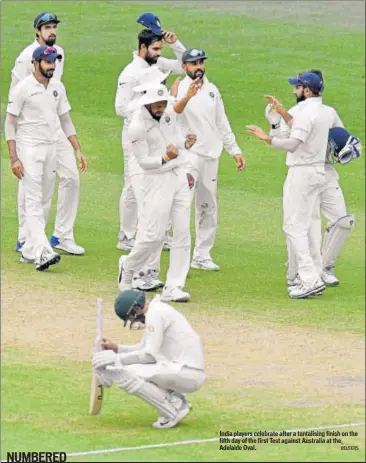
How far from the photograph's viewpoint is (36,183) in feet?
58.0

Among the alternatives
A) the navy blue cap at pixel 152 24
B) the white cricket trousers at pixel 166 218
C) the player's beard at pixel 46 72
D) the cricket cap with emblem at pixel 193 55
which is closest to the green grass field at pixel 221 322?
the white cricket trousers at pixel 166 218

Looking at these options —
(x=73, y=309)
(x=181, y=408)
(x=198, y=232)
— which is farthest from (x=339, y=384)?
(x=198, y=232)

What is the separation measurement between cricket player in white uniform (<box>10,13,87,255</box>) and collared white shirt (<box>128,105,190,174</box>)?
1905mm

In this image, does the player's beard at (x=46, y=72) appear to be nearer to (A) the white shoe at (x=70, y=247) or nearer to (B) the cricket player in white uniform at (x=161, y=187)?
(B) the cricket player in white uniform at (x=161, y=187)

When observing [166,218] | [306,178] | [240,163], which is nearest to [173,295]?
[166,218]

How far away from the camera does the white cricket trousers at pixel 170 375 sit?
1202 centimetres

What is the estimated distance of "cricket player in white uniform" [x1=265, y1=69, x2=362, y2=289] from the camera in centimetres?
1706

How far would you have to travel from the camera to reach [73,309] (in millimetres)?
16062

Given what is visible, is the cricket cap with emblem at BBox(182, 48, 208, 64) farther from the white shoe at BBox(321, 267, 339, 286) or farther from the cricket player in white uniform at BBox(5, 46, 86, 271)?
the white shoe at BBox(321, 267, 339, 286)

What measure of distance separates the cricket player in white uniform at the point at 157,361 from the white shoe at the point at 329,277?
5.60 m

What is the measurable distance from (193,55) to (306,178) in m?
1.85

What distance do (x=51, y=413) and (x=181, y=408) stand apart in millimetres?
1020

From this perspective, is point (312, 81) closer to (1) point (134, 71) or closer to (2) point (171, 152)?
(2) point (171, 152)

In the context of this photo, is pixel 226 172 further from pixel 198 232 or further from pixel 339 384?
pixel 339 384
